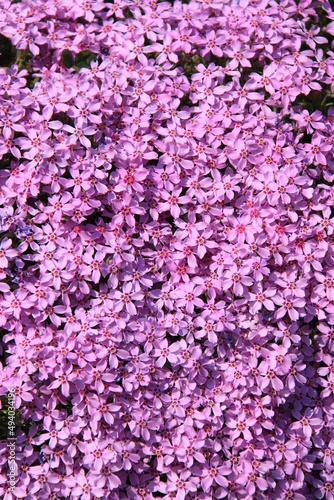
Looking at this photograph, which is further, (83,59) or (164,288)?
(83,59)

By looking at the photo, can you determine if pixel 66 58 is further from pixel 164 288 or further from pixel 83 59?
pixel 164 288

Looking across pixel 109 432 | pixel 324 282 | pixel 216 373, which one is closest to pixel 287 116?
pixel 324 282

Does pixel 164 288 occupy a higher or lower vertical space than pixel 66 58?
lower

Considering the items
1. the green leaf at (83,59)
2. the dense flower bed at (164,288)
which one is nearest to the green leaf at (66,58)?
the green leaf at (83,59)

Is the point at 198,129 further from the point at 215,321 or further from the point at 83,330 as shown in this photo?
the point at 83,330

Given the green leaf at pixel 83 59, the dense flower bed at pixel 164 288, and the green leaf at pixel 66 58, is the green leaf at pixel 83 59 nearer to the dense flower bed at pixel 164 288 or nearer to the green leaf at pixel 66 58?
the green leaf at pixel 66 58

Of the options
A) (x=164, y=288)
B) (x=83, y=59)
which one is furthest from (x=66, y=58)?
(x=164, y=288)
